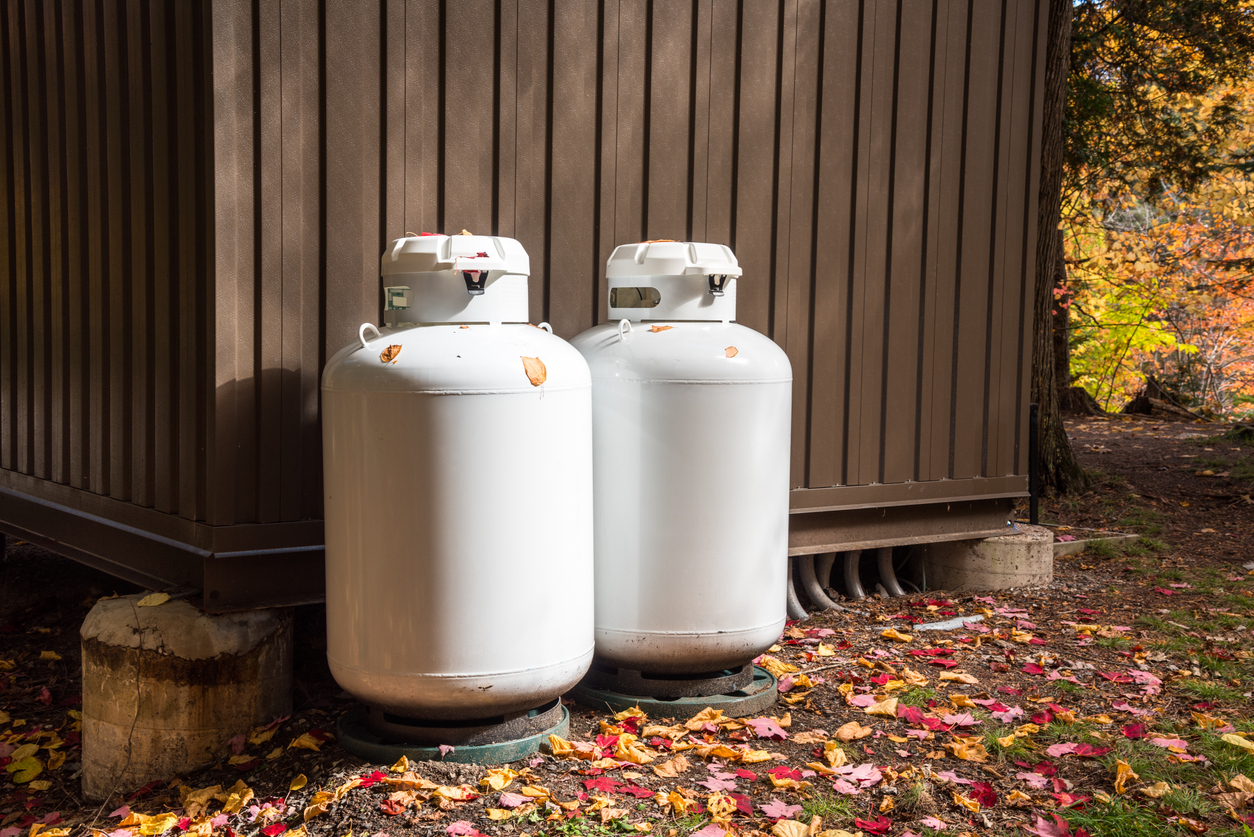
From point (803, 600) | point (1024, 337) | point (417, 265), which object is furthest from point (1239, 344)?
point (417, 265)

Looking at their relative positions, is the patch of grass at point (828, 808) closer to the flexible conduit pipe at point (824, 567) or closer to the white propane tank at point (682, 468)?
the white propane tank at point (682, 468)

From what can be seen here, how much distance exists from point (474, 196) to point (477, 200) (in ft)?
0.07

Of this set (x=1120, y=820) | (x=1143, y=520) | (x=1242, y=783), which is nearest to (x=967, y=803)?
(x=1120, y=820)

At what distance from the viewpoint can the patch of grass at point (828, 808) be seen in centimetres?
316

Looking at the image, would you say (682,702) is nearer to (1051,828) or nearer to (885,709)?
(885,709)

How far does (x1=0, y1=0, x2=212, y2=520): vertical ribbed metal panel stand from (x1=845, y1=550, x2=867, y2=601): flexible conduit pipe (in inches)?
133

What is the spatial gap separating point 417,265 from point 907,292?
3.11 meters

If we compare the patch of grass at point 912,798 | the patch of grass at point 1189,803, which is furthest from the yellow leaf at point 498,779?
the patch of grass at point 1189,803

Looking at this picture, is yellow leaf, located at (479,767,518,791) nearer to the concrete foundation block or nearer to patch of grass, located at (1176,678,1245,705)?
patch of grass, located at (1176,678,1245,705)

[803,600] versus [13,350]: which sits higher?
[13,350]

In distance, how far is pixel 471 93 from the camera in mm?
4312

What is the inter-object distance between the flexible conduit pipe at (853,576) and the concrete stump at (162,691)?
3.19 metres

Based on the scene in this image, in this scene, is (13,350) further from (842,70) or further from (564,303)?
(842,70)

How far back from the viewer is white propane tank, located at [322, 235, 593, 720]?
328 centimetres
